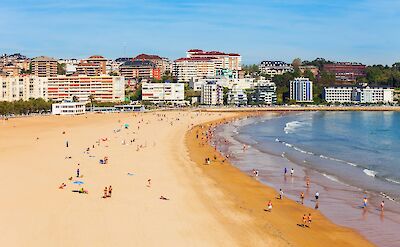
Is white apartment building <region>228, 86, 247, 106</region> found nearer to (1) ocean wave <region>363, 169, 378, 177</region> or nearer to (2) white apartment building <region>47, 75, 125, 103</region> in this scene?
(2) white apartment building <region>47, 75, 125, 103</region>

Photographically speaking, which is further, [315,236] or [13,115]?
[13,115]

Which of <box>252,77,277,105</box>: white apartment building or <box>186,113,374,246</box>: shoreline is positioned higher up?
<box>252,77,277,105</box>: white apartment building

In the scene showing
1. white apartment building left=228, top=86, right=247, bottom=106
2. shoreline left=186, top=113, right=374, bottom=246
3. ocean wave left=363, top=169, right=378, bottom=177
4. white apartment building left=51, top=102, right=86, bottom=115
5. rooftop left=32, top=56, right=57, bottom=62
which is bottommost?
shoreline left=186, top=113, right=374, bottom=246

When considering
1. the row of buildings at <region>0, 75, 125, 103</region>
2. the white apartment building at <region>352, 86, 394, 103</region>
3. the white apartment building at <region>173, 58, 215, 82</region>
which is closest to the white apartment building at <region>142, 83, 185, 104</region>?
the row of buildings at <region>0, 75, 125, 103</region>

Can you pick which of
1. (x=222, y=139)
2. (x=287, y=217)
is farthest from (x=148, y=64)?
(x=287, y=217)

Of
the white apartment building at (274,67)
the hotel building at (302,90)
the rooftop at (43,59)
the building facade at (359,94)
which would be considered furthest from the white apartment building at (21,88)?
the white apartment building at (274,67)

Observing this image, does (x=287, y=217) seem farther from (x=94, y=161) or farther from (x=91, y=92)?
(x=91, y=92)

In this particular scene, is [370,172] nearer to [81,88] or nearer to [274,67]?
[81,88]
